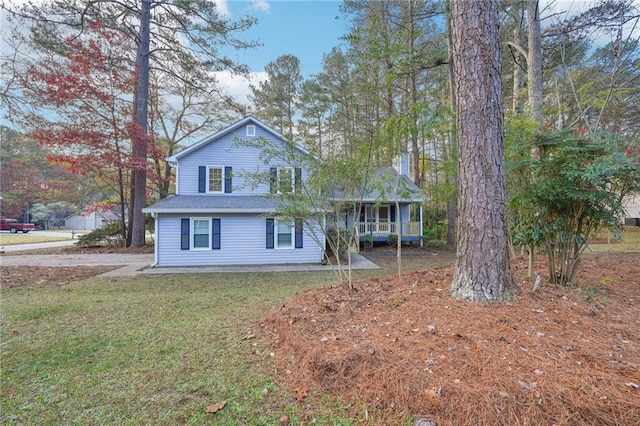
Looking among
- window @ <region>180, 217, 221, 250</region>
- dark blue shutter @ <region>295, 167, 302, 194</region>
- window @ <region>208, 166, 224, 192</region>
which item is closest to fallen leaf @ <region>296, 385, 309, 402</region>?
dark blue shutter @ <region>295, 167, 302, 194</region>

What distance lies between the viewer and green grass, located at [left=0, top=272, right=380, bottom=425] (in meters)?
2.24

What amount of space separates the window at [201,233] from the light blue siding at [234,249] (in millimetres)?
219

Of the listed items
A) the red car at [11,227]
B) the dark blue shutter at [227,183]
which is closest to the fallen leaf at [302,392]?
the dark blue shutter at [227,183]

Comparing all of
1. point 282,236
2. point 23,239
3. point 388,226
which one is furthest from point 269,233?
point 23,239

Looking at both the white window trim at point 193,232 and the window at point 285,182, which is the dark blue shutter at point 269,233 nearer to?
the white window trim at point 193,232

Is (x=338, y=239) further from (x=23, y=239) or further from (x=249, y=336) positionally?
(x=23, y=239)

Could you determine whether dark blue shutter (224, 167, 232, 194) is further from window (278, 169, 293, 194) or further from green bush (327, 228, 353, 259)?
window (278, 169, 293, 194)

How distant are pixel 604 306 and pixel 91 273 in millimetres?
11553

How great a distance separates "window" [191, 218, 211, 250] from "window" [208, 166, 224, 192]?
1.66 m

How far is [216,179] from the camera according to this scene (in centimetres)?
1180

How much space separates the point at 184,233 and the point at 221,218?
54.2 inches

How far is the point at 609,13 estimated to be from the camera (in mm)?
7066

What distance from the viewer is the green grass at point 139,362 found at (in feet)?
7.35

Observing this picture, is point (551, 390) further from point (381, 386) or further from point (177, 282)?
point (177, 282)
